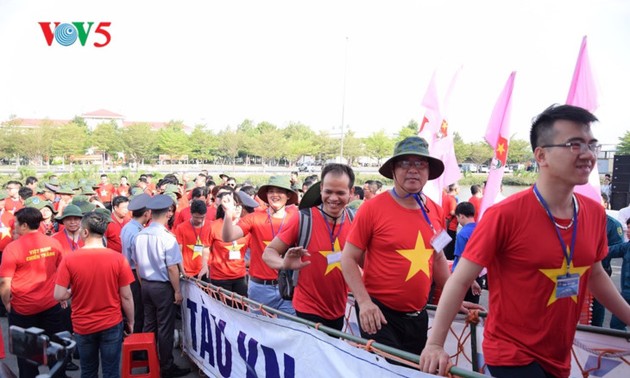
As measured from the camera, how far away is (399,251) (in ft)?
9.20

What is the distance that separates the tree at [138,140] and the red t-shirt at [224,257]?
40911mm

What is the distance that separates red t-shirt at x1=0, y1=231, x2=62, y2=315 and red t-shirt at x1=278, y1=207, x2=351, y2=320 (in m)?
2.59

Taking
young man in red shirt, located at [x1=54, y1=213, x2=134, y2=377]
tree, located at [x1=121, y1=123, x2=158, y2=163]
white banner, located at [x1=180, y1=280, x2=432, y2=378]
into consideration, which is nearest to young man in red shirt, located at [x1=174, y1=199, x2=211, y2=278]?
white banner, located at [x1=180, y1=280, x2=432, y2=378]

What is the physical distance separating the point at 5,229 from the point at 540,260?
762 cm

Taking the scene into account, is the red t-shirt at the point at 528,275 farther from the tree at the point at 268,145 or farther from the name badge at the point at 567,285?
the tree at the point at 268,145

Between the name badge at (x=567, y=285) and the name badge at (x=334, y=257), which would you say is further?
the name badge at (x=334, y=257)

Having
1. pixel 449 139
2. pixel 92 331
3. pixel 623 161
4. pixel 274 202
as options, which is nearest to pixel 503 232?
pixel 274 202

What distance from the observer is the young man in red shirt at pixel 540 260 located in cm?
190

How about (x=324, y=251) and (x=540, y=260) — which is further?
(x=324, y=251)

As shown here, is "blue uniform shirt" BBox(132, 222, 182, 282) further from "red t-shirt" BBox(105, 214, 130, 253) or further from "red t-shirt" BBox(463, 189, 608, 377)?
"red t-shirt" BBox(463, 189, 608, 377)

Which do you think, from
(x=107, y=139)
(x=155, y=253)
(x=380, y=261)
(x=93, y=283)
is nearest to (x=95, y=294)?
(x=93, y=283)

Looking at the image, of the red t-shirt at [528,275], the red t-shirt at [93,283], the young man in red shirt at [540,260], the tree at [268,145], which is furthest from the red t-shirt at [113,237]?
the tree at [268,145]

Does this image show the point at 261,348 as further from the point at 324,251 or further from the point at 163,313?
the point at 163,313

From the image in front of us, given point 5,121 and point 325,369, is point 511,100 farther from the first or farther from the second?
point 5,121
